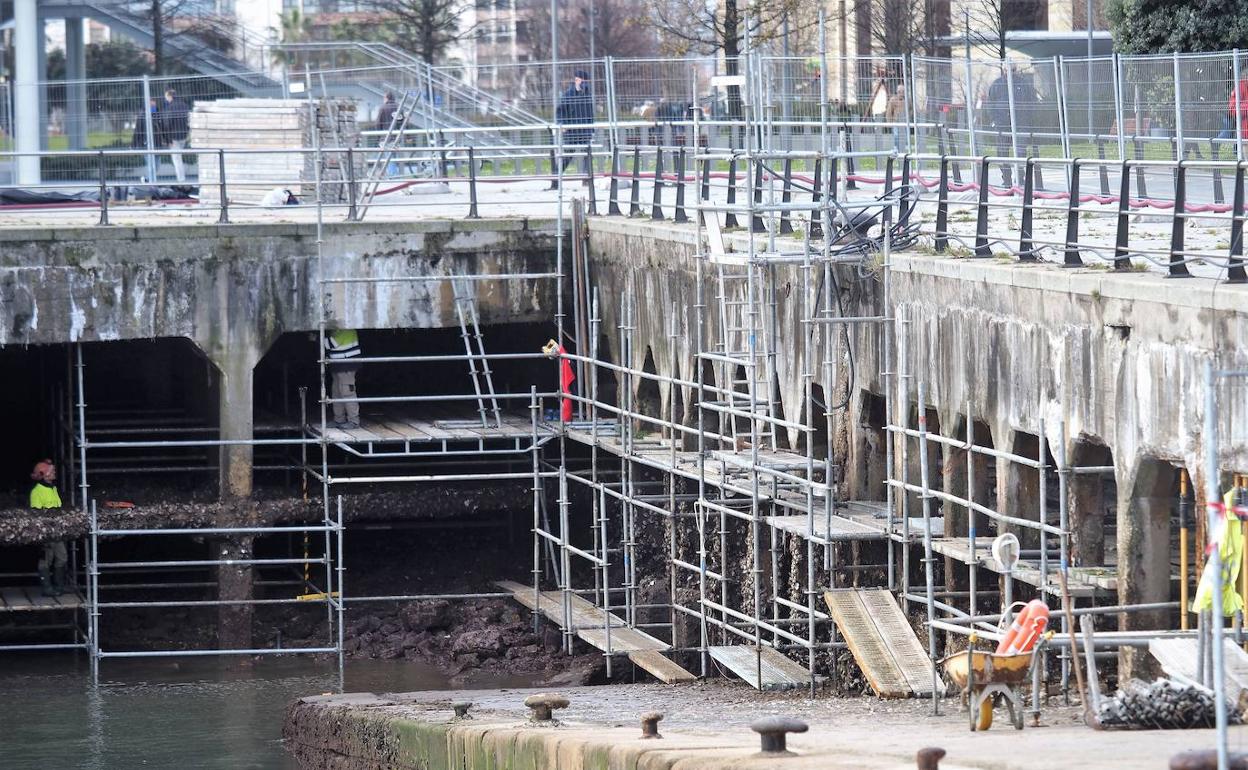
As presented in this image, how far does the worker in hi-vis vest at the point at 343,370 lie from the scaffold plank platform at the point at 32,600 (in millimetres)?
3335

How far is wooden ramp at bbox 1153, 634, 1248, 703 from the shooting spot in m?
11.2

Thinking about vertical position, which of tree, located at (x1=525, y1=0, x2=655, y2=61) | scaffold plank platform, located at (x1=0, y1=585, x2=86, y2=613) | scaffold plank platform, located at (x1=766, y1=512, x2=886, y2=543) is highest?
tree, located at (x1=525, y1=0, x2=655, y2=61)

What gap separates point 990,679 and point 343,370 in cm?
1382

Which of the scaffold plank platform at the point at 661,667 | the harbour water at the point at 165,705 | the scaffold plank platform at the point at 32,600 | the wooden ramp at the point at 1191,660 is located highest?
the wooden ramp at the point at 1191,660

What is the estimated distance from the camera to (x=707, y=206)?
18125 mm

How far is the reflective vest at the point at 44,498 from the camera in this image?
23.8 m

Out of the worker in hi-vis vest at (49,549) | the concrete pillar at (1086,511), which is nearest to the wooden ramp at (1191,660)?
the concrete pillar at (1086,511)

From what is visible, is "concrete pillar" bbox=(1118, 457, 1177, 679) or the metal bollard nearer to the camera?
the metal bollard

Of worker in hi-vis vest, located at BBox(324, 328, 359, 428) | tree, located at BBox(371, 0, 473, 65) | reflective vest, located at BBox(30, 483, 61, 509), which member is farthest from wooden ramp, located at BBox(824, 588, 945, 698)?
tree, located at BBox(371, 0, 473, 65)

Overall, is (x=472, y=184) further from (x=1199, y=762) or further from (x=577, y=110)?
(x=1199, y=762)

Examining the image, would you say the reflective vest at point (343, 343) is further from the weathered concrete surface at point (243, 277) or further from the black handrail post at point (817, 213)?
the black handrail post at point (817, 213)

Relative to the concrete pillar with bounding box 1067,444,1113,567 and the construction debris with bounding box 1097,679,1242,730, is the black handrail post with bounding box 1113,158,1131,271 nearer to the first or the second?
the concrete pillar with bounding box 1067,444,1113,567

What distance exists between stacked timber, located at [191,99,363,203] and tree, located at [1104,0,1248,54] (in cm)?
1095

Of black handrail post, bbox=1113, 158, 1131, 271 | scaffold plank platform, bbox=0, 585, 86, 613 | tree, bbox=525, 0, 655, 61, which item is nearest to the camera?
black handrail post, bbox=1113, 158, 1131, 271
